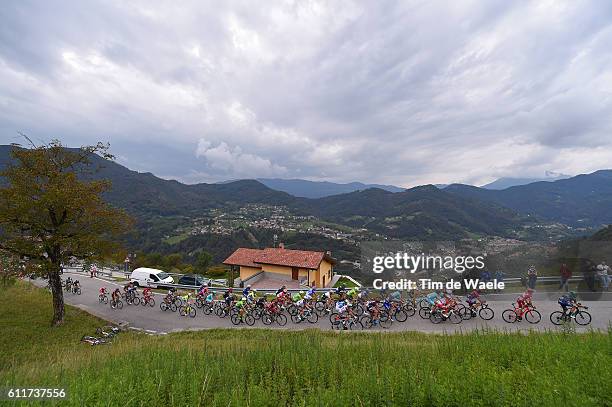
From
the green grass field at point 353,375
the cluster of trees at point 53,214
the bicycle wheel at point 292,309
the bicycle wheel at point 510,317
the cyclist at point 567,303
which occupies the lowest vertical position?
the bicycle wheel at point 292,309

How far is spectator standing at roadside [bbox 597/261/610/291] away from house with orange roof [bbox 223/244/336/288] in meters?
19.5

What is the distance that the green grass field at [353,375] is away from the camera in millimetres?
3652

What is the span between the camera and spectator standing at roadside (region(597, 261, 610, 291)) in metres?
15.8

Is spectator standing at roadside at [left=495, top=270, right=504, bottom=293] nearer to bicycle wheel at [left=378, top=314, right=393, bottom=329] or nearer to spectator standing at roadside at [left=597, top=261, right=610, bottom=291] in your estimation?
spectator standing at roadside at [left=597, top=261, right=610, bottom=291]

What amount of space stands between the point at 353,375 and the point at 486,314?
481 inches

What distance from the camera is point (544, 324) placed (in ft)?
41.0

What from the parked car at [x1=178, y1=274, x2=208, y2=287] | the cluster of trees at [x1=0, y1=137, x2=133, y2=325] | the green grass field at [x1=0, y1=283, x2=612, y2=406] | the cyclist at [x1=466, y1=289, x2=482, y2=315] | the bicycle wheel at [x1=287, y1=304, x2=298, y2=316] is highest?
the cluster of trees at [x1=0, y1=137, x2=133, y2=325]

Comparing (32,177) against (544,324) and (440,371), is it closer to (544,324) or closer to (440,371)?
Result: (440,371)

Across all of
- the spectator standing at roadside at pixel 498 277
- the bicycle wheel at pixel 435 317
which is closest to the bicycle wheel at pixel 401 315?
the bicycle wheel at pixel 435 317

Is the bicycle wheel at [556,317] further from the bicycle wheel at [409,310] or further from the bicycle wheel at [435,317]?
the bicycle wheel at [409,310]

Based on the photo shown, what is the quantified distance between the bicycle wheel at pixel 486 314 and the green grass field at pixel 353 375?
7.16 metres

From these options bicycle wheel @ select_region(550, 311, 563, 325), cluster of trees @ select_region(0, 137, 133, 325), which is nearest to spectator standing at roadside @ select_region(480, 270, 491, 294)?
bicycle wheel @ select_region(550, 311, 563, 325)

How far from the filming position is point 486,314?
44.7 feet

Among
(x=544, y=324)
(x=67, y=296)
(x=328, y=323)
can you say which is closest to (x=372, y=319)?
(x=328, y=323)
